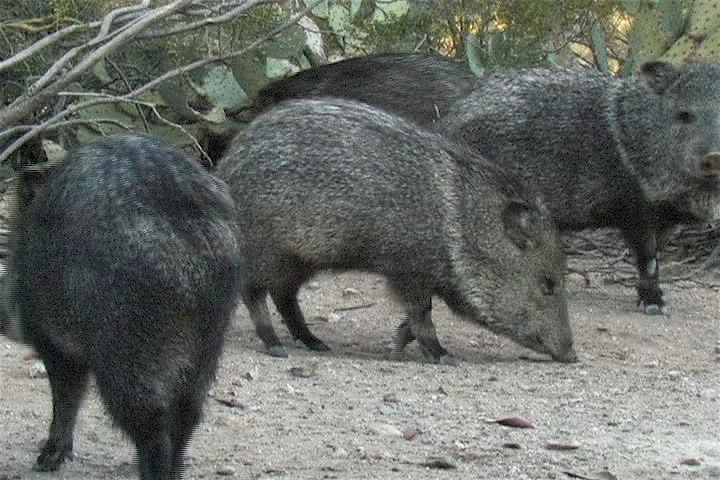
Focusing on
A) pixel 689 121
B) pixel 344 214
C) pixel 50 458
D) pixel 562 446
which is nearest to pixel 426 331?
pixel 344 214

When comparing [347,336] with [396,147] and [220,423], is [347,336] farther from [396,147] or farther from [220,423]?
[220,423]

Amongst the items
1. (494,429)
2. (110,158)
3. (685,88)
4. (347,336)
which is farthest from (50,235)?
(685,88)

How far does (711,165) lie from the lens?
6.52 m

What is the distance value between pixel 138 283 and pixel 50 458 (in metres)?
0.73

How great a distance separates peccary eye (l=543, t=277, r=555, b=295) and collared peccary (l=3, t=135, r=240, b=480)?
2265 millimetres

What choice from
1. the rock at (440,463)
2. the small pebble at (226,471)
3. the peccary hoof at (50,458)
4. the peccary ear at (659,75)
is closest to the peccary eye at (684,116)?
the peccary ear at (659,75)

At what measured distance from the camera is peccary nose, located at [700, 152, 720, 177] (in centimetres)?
649

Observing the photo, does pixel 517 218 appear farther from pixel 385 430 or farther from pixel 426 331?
pixel 385 430

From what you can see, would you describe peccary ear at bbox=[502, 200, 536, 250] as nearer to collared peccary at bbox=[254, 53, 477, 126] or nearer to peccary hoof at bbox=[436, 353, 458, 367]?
peccary hoof at bbox=[436, 353, 458, 367]

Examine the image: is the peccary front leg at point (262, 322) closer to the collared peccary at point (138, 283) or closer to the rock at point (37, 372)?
A: the rock at point (37, 372)

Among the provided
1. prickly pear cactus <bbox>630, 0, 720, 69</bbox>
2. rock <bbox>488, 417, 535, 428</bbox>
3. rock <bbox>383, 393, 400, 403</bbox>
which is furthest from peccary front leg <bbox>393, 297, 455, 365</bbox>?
prickly pear cactus <bbox>630, 0, 720, 69</bbox>

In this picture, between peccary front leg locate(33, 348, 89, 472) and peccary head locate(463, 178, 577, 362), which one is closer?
peccary front leg locate(33, 348, 89, 472)

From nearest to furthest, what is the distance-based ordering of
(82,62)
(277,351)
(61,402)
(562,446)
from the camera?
(61,402) < (562,446) < (82,62) < (277,351)

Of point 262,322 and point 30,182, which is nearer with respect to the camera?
point 30,182
